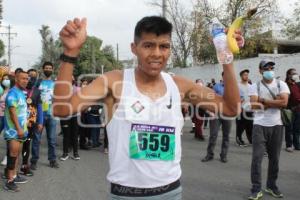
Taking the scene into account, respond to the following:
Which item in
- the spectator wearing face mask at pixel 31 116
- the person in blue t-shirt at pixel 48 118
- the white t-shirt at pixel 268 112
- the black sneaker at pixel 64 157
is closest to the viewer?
the white t-shirt at pixel 268 112

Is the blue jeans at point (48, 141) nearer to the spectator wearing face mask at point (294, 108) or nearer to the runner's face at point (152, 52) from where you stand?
the spectator wearing face mask at point (294, 108)

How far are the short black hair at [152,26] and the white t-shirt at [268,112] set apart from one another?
384 cm

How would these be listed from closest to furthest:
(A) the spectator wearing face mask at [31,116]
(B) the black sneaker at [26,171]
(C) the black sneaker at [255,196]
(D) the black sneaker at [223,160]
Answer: (C) the black sneaker at [255,196], (A) the spectator wearing face mask at [31,116], (B) the black sneaker at [26,171], (D) the black sneaker at [223,160]

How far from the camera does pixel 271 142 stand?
247 inches

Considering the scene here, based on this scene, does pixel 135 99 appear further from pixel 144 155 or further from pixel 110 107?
pixel 144 155

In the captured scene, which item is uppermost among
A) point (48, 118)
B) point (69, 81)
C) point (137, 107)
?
point (69, 81)

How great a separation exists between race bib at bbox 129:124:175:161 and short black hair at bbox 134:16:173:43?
548 millimetres

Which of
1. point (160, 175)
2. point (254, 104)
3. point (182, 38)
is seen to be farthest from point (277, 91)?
point (182, 38)

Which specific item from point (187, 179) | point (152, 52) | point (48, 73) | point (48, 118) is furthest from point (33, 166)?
point (152, 52)

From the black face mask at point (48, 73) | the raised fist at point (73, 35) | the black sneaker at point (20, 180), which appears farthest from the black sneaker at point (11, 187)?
the raised fist at point (73, 35)

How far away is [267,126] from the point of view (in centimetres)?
628

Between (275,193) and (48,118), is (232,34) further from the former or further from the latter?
(48,118)

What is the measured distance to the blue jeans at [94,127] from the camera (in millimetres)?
11180

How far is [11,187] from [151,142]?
15.1ft
